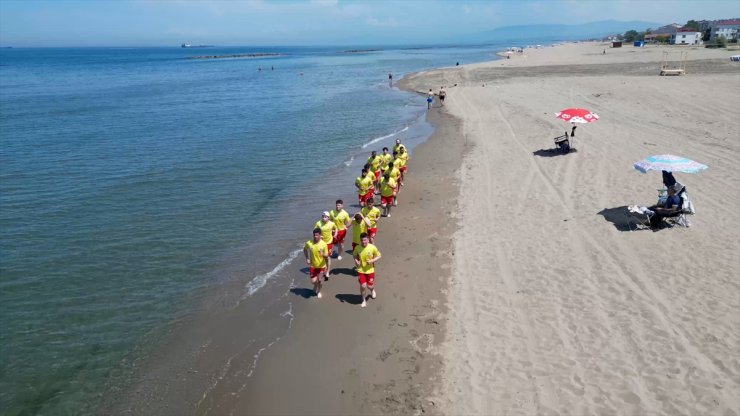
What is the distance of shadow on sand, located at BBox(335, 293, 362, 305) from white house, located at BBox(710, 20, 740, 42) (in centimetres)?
11687

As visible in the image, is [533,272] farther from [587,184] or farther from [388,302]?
[587,184]

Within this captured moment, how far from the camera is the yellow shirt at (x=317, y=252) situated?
10555mm

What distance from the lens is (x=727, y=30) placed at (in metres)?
99.8

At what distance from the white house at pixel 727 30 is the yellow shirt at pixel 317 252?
117 metres

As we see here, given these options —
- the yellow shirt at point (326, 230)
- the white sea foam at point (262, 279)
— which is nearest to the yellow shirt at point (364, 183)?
the white sea foam at point (262, 279)

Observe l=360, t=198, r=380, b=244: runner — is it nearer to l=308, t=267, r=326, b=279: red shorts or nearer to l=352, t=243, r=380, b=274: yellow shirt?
l=308, t=267, r=326, b=279: red shorts

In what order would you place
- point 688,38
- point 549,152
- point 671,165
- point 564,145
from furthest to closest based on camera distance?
point 688,38, point 549,152, point 564,145, point 671,165

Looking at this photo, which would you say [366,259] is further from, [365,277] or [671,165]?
[671,165]

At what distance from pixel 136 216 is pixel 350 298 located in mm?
10116

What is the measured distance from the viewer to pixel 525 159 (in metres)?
20.5

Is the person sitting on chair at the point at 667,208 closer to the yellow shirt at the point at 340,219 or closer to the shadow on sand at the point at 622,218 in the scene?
the shadow on sand at the point at 622,218

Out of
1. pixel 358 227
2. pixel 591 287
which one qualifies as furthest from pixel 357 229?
pixel 591 287

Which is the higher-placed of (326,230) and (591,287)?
(326,230)

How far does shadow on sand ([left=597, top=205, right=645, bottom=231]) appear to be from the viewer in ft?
42.7
